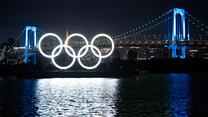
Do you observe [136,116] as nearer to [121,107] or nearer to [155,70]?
[121,107]

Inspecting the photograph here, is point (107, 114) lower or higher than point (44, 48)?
lower

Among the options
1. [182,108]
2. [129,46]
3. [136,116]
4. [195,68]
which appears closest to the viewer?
[136,116]

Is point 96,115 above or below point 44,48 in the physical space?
below

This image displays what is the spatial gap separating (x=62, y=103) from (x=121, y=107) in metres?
3.02

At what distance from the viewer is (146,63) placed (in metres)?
65.5

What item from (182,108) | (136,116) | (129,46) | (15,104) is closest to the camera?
(136,116)

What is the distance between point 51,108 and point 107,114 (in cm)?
286

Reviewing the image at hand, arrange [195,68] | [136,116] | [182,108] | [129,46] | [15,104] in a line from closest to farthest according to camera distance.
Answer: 1. [136,116]
2. [182,108]
3. [15,104]
4. [129,46]
5. [195,68]

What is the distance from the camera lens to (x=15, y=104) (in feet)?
68.1

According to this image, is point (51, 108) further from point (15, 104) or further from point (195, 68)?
point (195, 68)

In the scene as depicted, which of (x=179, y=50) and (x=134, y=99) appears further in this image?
(x=179, y=50)

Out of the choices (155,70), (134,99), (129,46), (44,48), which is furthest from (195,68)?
(134,99)

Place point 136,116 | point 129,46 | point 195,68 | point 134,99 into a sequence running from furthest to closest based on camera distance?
point 195,68, point 129,46, point 134,99, point 136,116

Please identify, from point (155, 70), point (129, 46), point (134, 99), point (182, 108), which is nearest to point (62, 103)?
point (134, 99)
